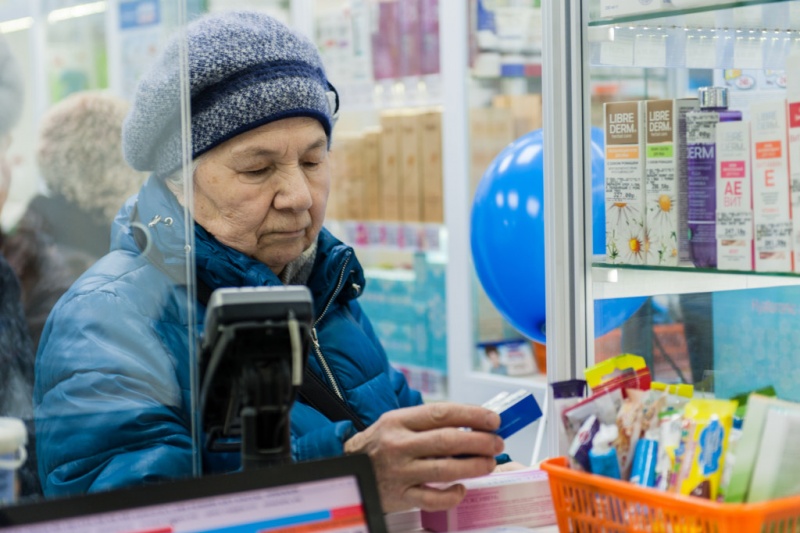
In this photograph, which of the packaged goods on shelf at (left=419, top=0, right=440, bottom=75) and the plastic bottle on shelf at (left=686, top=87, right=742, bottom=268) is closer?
the plastic bottle on shelf at (left=686, top=87, right=742, bottom=268)

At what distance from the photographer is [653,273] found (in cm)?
196

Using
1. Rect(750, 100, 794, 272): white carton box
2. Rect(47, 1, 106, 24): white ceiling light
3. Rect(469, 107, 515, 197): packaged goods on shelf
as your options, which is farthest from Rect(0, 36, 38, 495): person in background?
Answer: Rect(469, 107, 515, 197): packaged goods on shelf

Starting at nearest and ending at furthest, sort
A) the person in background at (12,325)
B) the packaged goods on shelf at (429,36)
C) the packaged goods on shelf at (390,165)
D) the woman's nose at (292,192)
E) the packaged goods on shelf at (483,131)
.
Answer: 1. the person in background at (12,325)
2. the woman's nose at (292,192)
3. the packaged goods on shelf at (483,131)
4. the packaged goods on shelf at (429,36)
5. the packaged goods on shelf at (390,165)

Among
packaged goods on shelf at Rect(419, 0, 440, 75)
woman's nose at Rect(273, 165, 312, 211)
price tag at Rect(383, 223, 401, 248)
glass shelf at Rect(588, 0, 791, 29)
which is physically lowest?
price tag at Rect(383, 223, 401, 248)

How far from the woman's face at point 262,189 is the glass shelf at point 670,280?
676 millimetres

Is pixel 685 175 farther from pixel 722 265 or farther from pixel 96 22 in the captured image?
pixel 96 22

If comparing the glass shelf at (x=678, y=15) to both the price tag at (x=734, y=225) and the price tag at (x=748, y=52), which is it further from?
the price tag at (x=734, y=225)

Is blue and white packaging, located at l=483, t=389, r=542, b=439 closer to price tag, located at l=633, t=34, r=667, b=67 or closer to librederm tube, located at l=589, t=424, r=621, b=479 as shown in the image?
librederm tube, located at l=589, t=424, r=621, b=479

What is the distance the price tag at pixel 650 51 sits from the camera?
1.98 m

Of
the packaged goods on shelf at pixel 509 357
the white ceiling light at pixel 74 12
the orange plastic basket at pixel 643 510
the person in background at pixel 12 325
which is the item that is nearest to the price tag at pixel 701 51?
the orange plastic basket at pixel 643 510

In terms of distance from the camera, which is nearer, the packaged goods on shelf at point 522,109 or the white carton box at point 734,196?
the white carton box at point 734,196

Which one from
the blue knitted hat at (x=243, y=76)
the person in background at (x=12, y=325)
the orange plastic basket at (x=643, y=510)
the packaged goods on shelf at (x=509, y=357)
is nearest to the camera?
the orange plastic basket at (x=643, y=510)

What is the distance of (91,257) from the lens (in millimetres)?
1691

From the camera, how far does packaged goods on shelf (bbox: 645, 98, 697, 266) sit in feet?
6.15
